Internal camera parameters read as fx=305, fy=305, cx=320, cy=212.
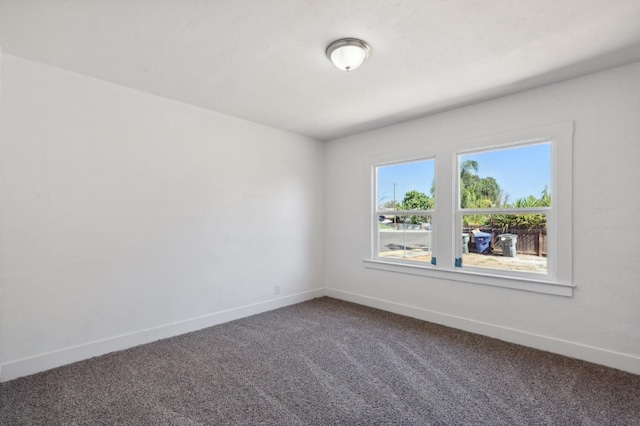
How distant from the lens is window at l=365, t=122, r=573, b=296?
2.90m

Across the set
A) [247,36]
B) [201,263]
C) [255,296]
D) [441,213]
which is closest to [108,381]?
[201,263]

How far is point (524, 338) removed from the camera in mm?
3021

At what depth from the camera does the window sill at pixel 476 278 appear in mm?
2867

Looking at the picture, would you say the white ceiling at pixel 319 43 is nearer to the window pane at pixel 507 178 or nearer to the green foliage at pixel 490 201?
the window pane at pixel 507 178

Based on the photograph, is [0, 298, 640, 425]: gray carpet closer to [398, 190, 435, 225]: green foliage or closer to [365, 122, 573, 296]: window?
[365, 122, 573, 296]: window

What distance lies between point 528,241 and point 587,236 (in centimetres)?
49

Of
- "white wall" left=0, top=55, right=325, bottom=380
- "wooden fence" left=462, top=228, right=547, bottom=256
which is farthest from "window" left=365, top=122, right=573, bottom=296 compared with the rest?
"white wall" left=0, top=55, right=325, bottom=380

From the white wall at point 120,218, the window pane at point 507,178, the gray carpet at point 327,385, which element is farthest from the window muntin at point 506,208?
the white wall at point 120,218

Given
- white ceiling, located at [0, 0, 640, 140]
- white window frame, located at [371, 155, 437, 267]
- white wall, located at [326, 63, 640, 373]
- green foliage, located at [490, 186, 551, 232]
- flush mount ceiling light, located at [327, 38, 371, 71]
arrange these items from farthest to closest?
white window frame, located at [371, 155, 437, 267] < green foliage, located at [490, 186, 551, 232] < white wall, located at [326, 63, 640, 373] < flush mount ceiling light, located at [327, 38, 371, 71] < white ceiling, located at [0, 0, 640, 140]

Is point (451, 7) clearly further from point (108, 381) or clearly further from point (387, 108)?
point (108, 381)

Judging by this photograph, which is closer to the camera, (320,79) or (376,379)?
(376,379)

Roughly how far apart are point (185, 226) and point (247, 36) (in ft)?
6.97

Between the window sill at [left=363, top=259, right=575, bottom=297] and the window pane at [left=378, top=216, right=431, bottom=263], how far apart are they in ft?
0.49

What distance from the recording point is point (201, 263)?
3539 mm
